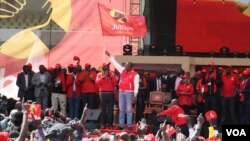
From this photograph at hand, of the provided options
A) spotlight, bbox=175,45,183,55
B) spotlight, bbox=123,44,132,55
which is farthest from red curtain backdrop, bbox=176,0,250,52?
spotlight, bbox=123,44,132,55

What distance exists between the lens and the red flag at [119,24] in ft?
64.8

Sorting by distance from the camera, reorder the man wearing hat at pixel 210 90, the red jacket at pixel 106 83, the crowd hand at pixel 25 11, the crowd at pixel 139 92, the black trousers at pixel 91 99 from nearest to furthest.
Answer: the red jacket at pixel 106 83
the crowd at pixel 139 92
the black trousers at pixel 91 99
the man wearing hat at pixel 210 90
the crowd hand at pixel 25 11

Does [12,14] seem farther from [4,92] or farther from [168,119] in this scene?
[168,119]

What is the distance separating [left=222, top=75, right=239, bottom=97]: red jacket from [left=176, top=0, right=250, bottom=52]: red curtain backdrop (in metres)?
4.73

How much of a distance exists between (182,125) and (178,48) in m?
5.67

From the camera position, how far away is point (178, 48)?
2209 centimetres

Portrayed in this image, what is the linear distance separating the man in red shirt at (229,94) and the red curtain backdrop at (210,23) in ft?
15.1

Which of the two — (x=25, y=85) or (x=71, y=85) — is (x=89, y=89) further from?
(x=25, y=85)

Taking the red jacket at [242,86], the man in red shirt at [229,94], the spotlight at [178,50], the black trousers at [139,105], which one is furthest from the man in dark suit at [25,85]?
the red jacket at [242,86]

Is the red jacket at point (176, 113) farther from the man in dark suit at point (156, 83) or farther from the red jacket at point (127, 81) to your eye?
the man in dark suit at point (156, 83)

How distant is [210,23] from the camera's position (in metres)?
23.5

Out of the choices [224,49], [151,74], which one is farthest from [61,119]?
[224,49]

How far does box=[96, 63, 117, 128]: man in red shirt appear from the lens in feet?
57.5

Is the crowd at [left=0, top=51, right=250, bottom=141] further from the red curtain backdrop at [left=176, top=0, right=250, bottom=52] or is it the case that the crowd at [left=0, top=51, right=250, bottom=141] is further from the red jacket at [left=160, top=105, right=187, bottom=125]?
the red curtain backdrop at [left=176, top=0, right=250, bottom=52]
